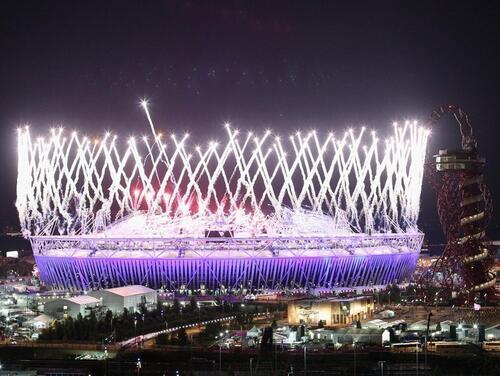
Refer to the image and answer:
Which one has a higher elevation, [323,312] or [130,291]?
[130,291]

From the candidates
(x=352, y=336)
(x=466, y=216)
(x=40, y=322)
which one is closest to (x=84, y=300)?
(x=40, y=322)

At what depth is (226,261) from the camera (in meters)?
68.3

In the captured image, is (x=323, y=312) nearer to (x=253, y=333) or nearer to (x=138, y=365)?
(x=253, y=333)

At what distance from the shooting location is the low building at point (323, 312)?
50.9 m

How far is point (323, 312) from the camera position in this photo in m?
51.2

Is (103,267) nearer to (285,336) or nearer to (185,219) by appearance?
(185,219)

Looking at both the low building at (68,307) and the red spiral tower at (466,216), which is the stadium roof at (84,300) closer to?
the low building at (68,307)

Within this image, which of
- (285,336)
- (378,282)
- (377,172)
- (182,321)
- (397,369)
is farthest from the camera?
(378,282)

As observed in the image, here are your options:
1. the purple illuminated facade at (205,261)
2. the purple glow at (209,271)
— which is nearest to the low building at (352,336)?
the purple illuminated facade at (205,261)

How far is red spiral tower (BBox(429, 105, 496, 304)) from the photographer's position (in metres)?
59.1

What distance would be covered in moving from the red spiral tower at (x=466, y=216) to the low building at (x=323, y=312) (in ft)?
37.1

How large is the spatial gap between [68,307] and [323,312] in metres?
15.4

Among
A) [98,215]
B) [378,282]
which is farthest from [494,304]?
[98,215]

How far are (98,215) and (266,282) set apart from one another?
15307 millimetres
